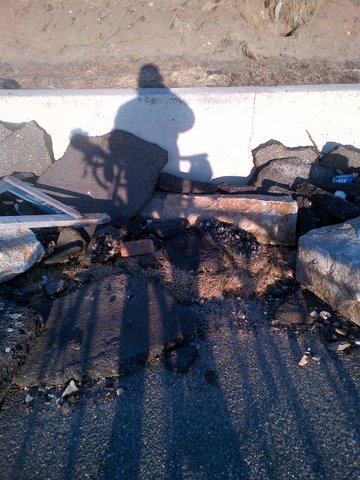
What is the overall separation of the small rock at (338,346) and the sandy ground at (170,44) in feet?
13.2

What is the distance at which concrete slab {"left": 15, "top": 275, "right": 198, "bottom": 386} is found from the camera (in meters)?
3.12

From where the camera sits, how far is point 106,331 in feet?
11.2

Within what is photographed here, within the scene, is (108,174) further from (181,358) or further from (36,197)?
(181,358)

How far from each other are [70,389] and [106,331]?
1.85 ft

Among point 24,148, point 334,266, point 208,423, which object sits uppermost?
point 24,148

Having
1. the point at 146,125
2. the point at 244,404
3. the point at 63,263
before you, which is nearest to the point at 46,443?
the point at 244,404

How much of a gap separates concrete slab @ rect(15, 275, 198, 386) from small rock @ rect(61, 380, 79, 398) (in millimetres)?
56

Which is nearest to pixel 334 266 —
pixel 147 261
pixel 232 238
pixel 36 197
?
pixel 232 238

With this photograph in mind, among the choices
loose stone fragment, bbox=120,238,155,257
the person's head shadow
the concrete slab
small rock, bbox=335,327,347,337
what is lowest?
small rock, bbox=335,327,347,337

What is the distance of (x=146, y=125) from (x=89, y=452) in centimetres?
404

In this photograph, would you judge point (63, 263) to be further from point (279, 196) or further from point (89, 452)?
point (279, 196)

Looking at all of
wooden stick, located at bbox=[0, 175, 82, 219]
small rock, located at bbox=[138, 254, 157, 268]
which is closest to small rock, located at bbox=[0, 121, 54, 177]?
wooden stick, located at bbox=[0, 175, 82, 219]

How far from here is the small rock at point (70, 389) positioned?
2994 millimetres

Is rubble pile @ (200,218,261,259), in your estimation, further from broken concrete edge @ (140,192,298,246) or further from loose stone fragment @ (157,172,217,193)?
loose stone fragment @ (157,172,217,193)
